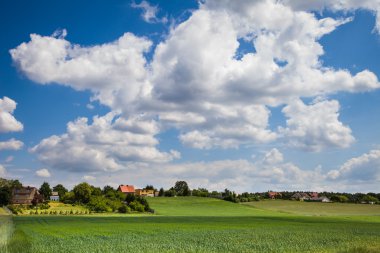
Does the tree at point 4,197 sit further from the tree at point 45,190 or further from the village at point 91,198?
the tree at point 45,190

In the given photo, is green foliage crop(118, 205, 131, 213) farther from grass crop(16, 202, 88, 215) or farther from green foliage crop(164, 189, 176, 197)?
green foliage crop(164, 189, 176, 197)

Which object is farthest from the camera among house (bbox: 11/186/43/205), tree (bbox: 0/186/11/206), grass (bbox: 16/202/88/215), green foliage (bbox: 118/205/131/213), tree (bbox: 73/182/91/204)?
house (bbox: 11/186/43/205)

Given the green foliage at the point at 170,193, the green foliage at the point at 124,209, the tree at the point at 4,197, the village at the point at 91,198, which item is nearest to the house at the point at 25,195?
the village at the point at 91,198

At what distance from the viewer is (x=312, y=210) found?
13700 cm

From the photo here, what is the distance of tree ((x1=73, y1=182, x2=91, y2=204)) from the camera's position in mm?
149875

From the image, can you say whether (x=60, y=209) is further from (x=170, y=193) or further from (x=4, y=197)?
(x=170, y=193)

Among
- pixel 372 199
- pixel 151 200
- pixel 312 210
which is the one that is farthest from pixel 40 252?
pixel 372 199

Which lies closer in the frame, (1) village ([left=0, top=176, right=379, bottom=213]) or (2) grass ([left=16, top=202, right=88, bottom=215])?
(2) grass ([left=16, top=202, right=88, bottom=215])

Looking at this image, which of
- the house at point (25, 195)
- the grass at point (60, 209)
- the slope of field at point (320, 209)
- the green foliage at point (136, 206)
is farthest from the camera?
the house at point (25, 195)

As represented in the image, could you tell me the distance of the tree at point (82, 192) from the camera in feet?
492

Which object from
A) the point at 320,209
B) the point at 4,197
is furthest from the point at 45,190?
the point at 320,209

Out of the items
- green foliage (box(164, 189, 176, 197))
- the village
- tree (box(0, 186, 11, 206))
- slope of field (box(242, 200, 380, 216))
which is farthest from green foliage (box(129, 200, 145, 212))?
green foliage (box(164, 189, 176, 197))

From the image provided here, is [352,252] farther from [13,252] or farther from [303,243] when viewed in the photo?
[13,252]

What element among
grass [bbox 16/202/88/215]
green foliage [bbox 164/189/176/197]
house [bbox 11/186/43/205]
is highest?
green foliage [bbox 164/189/176/197]
